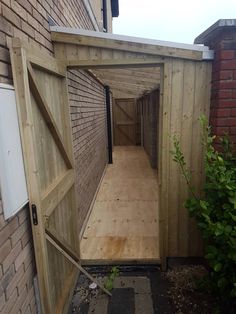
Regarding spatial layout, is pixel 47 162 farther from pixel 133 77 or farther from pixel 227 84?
pixel 133 77

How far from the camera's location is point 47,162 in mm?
2127

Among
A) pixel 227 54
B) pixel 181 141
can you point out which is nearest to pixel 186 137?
pixel 181 141

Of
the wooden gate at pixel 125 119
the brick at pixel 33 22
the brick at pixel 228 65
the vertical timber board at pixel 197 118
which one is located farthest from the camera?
the wooden gate at pixel 125 119

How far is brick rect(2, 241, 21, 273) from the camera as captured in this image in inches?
56.5

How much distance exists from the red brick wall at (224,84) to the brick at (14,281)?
6.83 feet

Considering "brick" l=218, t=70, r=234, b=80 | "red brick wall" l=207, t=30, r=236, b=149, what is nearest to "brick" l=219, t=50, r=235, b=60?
"red brick wall" l=207, t=30, r=236, b=149

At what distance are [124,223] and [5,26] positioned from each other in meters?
3.46

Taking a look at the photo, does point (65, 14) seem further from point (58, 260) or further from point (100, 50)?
point (58, 260)

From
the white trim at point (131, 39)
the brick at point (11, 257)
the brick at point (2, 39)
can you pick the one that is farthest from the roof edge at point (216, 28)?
the brick at point (11, 257)

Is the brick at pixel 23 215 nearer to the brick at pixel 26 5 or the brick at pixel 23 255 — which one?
the brick at pixel 23 255

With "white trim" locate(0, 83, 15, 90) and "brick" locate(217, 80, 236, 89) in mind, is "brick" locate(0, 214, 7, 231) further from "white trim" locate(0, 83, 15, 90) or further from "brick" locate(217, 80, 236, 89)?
"brick" locate(217, 80, 236, 89)

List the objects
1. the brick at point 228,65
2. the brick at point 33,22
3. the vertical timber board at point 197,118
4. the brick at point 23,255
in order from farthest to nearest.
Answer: the vertical timber board at point 197,118 → the brick at point 228,65 → the brick at point 33,22 → the brick at point 23,255

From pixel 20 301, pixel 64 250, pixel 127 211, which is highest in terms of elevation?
pixel 20 301

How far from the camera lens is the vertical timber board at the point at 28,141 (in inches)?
60.1
